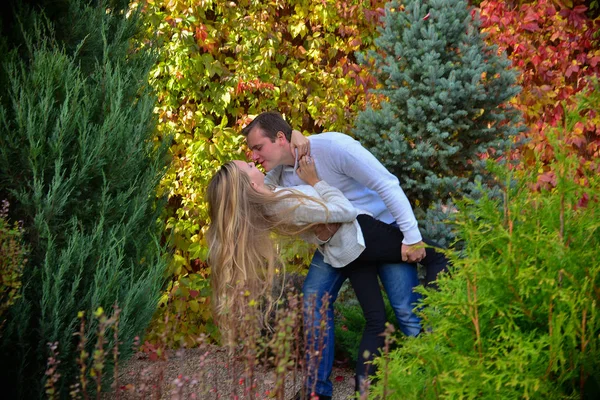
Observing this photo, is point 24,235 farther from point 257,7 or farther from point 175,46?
point 257,7

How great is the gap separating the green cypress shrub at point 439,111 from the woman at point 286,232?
891 millimetres

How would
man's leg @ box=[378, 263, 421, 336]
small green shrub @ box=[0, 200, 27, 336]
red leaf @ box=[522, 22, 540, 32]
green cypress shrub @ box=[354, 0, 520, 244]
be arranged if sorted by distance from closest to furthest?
small green shrub @ box=[0, 200, 27, 336]
man's leg @ box=[378, 263, 421, 336]
green cypress shrub @ box=[354, 0, 520, 244]
red leaf @ box=[522, 22, 540, 32]

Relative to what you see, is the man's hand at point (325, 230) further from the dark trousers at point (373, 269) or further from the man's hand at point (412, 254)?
the man's hand at point (412, 254)

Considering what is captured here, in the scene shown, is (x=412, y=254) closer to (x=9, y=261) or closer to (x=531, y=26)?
(x=9, y=261)

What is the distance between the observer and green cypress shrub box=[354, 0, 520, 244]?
461cm

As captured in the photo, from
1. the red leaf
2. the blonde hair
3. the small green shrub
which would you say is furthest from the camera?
the red leaf

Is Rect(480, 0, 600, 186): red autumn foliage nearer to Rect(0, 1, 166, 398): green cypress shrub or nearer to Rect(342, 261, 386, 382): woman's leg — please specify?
Rect(342, 261, 386, 382): woman's leg

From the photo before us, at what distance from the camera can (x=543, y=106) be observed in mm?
7191

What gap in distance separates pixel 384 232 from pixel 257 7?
3666 millimetres

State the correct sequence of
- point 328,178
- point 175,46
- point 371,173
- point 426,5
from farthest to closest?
point 175,46 → point 426,5 → point 328,178 → point 371,173

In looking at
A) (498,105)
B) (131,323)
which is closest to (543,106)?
(498,105)

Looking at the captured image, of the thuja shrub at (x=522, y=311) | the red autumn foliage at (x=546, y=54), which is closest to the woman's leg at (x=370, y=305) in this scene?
the thuja shrub at (x=522, y=311)

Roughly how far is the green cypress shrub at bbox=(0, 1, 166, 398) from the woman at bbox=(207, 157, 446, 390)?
1.56 ft

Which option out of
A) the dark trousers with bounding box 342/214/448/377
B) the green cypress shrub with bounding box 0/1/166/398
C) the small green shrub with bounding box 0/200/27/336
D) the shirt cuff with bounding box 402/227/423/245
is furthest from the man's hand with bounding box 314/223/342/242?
the small green shrub with bounding box 0/200/27/336
